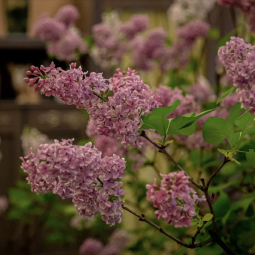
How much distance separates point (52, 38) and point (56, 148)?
857 mm

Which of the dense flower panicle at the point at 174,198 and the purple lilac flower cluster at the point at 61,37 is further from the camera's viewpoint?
the purple lilac flower cluster at the point at 61,37

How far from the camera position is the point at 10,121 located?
8.43 ft

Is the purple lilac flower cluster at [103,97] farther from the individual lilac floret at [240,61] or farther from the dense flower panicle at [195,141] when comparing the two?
the dense flower panicle at [195,141]

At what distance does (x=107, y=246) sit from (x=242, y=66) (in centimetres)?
117

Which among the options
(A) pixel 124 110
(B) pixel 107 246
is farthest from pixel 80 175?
(B) pixel 107 246

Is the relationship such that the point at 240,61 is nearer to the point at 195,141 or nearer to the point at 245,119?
the point at 245,119

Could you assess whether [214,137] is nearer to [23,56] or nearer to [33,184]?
[33,184]

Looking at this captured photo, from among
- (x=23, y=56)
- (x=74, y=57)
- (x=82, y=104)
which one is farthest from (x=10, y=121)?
(x=82, y=104)

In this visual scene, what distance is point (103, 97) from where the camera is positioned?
1.62 feet

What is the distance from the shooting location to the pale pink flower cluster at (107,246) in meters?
1.41

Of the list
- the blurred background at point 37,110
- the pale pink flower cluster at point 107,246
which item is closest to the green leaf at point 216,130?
the pale pink flower cluster at point 107,246

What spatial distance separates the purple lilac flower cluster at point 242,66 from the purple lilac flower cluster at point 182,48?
70 centimetres

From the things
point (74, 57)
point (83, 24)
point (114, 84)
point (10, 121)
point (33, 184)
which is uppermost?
point (114, 84)

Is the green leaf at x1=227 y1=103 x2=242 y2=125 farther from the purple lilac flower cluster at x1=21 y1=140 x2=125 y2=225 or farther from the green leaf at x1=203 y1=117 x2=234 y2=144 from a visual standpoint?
the purple lilac flower cluster at x1=21 y1=140 x2=125 y2=225
